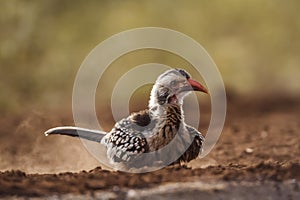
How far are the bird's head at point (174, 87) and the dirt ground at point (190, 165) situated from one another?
0.54 metres

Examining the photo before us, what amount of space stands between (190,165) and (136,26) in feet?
15.3

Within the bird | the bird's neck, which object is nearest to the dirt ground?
the bird

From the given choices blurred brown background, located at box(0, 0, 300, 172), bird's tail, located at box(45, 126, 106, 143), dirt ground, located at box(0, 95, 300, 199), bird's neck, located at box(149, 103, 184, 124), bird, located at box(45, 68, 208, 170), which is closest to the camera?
dirt ground, located at box(0, 95, 300, 199)

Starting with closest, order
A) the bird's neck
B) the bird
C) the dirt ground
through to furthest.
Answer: the dirt ground → the bird → the bird's neck

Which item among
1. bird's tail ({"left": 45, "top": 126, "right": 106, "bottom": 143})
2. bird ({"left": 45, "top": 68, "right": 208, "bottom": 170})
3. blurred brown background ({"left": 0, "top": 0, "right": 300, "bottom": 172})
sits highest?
blurred brown background ({"left": 0, "top": 0, "right": 300, "bottom": 172})

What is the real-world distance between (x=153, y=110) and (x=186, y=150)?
38cm

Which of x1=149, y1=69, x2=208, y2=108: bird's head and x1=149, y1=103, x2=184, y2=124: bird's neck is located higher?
x1=149, y1=69, x2=208, y2=108: bird's head

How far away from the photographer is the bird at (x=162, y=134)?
5758mm

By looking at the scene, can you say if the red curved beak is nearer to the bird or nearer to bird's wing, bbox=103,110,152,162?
the bird

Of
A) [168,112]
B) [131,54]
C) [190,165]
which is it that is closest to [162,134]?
[168,112]

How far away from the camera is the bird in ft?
18.9

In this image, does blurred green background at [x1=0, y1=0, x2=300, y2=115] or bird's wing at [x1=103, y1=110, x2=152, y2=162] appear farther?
blurred green background at [x1=0, y1=0, x2=300, y2=115]

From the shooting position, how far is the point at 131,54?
11.6 m

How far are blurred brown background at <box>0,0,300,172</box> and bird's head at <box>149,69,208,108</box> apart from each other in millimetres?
4528
